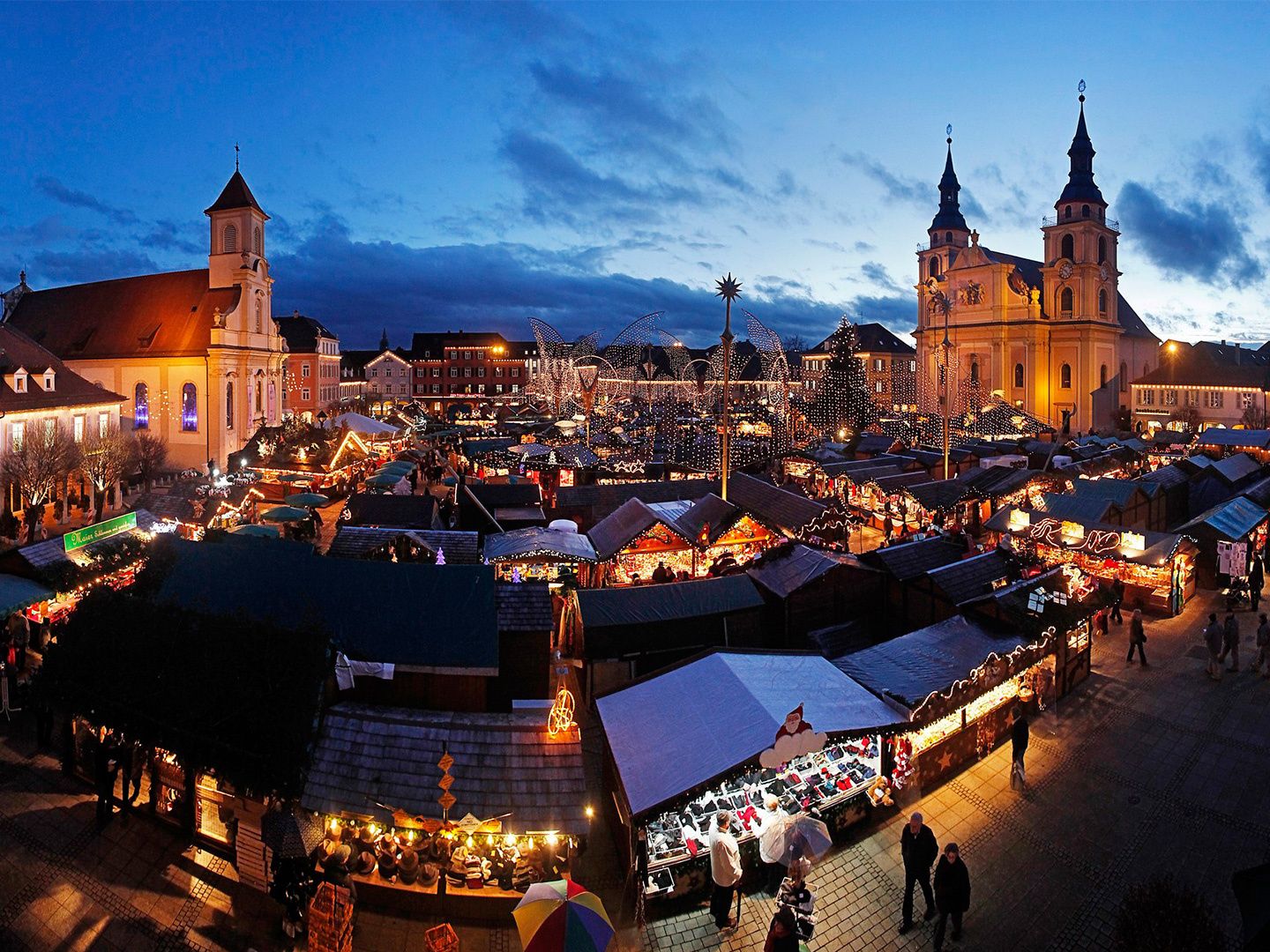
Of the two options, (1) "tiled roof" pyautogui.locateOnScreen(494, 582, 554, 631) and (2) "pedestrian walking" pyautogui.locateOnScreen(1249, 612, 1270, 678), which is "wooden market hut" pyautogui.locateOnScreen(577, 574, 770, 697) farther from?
(2) "pedestrian walking" pyautogui.locateOnScreen(1249, 612, 1270, 678)

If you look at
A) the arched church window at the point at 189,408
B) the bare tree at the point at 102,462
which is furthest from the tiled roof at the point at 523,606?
the arched church window at the point at 189,408

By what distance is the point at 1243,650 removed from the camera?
47.5 feet

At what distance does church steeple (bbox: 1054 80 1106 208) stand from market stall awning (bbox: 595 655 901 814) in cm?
6529

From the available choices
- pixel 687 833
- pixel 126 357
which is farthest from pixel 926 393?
pixel 687 833

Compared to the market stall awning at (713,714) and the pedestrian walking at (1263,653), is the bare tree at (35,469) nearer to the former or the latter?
the market stall awning at (713,714)

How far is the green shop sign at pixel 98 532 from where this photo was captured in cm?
1445

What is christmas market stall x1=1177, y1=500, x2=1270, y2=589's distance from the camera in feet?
57.5

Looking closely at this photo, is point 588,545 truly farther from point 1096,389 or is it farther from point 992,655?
point 1096,389

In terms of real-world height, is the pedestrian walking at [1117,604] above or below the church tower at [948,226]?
below

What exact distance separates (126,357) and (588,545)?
36002 mm

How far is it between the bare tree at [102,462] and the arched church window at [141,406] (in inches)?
429

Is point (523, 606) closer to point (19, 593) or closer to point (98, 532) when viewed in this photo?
point (19, 593)

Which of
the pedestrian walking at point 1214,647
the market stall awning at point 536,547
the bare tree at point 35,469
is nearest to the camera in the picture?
the pedestrian walking at point 1214,647

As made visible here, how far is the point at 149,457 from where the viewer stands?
105ft
